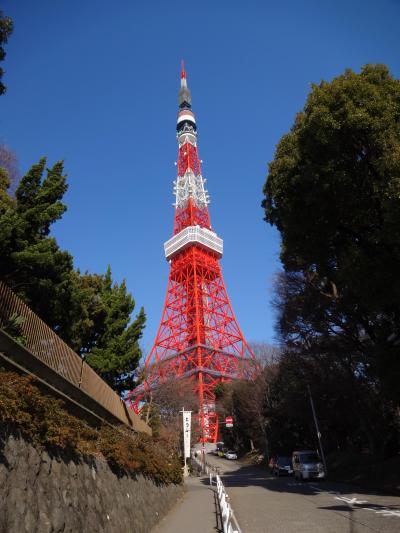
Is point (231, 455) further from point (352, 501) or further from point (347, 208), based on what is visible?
point (347, 208)

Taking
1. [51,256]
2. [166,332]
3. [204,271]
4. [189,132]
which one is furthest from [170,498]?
[189,132]

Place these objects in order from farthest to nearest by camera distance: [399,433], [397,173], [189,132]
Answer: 1. [189,132]
2. [399,433]
3. [397,173]

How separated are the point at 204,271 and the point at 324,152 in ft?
137

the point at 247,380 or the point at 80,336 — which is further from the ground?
the point at 247,380

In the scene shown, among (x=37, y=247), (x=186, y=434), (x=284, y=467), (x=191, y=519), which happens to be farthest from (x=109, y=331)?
(x=284, y=467)

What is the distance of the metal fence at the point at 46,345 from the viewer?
5.58 m

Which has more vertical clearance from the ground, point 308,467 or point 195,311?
point 195,311

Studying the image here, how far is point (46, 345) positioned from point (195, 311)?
133 feet

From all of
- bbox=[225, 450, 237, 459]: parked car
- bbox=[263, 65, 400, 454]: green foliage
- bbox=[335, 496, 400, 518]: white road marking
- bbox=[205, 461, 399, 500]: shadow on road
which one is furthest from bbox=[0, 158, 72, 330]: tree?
bbox=[225, 450, 237, 459]: parked car

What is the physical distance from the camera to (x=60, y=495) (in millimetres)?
4504

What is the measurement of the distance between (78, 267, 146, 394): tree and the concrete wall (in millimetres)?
7095

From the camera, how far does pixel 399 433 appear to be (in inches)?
675

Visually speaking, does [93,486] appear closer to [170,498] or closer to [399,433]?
[170,498]

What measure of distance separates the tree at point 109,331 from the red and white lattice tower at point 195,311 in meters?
19.8
